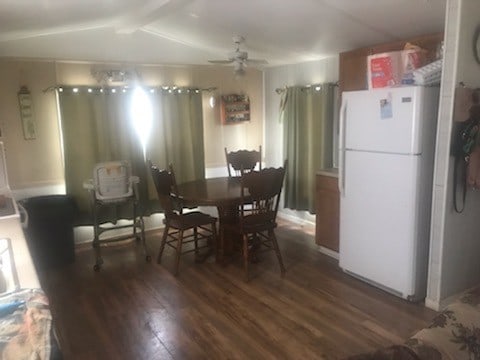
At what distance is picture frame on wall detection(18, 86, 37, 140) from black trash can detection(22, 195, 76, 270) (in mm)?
671

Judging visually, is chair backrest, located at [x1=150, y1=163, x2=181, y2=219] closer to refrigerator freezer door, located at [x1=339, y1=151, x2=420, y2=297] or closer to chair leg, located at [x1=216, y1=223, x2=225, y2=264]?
chair leg, located at [x1=216, y1=223, x2=225, y2=264]

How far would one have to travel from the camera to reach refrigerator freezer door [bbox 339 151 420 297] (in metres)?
2.81

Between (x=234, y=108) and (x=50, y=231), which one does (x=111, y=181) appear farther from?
(x=234, y=108)

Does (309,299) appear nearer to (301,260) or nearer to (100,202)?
(301,260)

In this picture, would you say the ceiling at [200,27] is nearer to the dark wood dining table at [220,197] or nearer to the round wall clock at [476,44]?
the round wall clock at [476,44]

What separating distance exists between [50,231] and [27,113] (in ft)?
4.06

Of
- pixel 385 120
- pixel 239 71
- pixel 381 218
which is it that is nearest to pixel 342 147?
pixel 385 120

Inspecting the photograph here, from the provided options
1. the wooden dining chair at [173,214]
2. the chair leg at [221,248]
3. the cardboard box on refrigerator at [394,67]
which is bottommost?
the chair leg at [221,248]

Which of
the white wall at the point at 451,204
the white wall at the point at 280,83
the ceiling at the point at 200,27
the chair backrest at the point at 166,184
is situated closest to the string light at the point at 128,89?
the ceiling at the point at 200,27

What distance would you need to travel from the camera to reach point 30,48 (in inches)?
153

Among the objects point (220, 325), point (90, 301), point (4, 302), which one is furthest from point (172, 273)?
point (4, 302)

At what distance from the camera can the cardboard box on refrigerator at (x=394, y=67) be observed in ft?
9.42

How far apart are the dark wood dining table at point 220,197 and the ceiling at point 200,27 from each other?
4.95 ft

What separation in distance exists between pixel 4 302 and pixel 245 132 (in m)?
4.25
